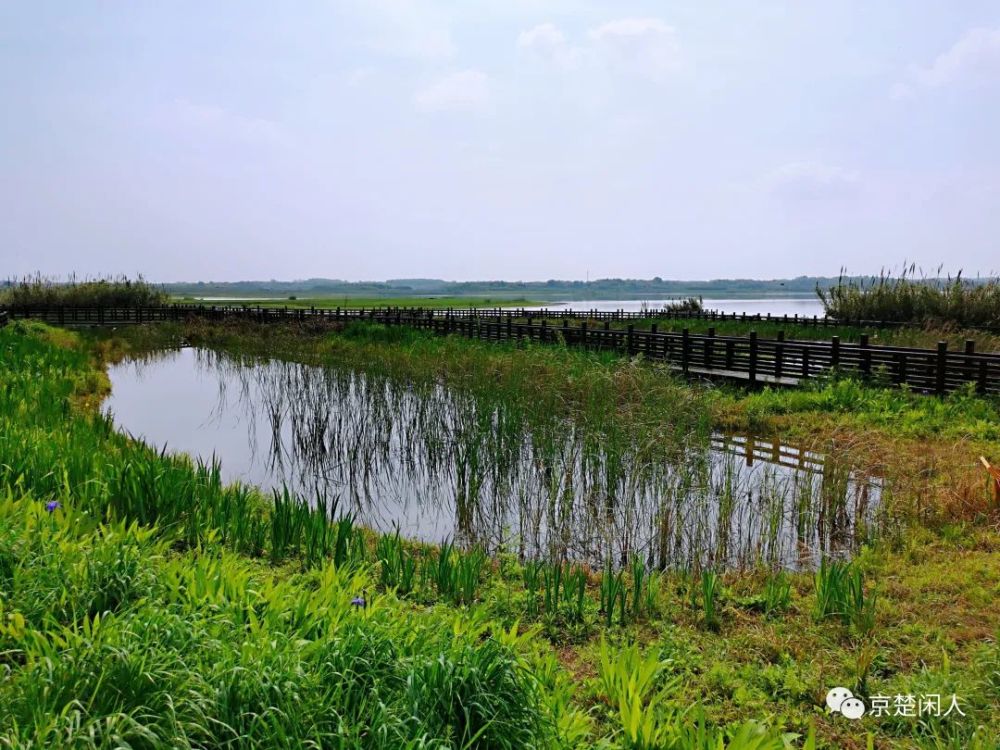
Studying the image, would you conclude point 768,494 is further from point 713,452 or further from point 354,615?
point 354,615

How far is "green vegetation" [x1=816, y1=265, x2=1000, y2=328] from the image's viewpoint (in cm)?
3031

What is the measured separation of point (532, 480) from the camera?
1101cm

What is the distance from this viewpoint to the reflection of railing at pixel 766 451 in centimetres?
1248

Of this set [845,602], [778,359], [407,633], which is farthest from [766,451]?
[407,633]

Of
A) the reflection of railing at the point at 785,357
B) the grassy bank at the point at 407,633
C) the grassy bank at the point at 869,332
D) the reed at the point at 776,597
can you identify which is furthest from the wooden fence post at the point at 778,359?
the reed at the point at 776,597

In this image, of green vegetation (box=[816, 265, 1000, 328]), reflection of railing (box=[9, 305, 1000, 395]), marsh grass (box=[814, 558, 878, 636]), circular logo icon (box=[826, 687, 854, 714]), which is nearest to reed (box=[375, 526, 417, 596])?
circular logo icon (box=[826, 687, 854, 714])

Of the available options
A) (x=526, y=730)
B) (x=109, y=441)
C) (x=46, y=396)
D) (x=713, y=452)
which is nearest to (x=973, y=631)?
(x=526, y=730)

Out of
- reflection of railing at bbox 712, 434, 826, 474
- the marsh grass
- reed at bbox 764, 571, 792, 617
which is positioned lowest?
reflection of railing at bbox 712, 434, 826, 474

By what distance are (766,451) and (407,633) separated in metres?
10.7

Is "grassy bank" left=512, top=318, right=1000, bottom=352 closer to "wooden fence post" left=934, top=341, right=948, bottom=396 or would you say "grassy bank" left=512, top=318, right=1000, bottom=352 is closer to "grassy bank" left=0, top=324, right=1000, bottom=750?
"wooden fence post" left=934, top=341, right=948, bottom=396

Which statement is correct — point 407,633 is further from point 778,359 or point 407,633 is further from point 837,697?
point 778,359

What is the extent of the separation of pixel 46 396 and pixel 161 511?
277 inches

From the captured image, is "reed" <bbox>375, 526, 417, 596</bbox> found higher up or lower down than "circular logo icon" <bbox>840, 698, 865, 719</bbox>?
higher up

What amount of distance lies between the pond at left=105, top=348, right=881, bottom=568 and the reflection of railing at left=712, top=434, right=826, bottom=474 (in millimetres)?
39
